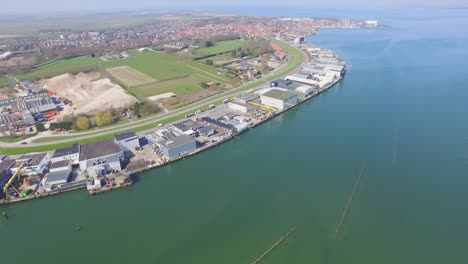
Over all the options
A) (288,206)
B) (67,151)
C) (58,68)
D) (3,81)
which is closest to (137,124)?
(67,151)

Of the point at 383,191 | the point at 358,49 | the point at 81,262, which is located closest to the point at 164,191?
the point at 81,262

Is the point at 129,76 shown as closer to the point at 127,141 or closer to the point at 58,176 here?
the point at 127,141

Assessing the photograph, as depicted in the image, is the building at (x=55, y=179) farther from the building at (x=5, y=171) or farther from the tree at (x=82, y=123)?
the tree at (x=82, y=123)

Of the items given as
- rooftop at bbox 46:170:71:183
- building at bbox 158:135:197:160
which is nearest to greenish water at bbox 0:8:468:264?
building at bbox 158:135:197:160

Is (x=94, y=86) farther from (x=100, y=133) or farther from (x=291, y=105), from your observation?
(x=291, y=105)

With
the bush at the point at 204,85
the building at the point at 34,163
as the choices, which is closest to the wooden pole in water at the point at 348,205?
the building at the point at 34,163

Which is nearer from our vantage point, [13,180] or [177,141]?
[13,180]
